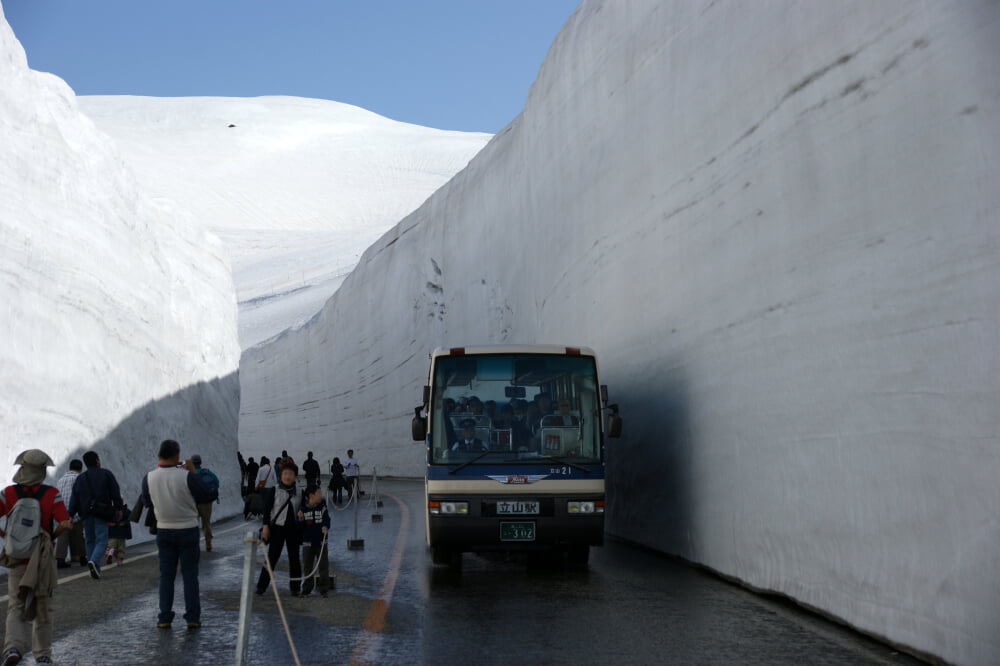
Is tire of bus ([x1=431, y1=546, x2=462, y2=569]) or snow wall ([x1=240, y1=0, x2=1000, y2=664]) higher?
snow wall ([x1=240, y1=0, x2=1000, y2=664])

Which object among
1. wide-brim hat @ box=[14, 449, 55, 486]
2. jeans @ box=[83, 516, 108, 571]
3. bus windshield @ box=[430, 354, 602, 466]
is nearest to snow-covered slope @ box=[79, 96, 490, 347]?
jeans @ box=[83, 516, 108, 571]

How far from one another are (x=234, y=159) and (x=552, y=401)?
147330 mm

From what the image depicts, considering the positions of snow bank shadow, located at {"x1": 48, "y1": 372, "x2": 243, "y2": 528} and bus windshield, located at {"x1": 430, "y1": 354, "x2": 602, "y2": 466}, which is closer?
bus windshield, located at {"x1": 430, "y1": 354, "x2": 602, "y2": 466}

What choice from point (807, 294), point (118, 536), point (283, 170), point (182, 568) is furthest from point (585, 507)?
point (283, 170)

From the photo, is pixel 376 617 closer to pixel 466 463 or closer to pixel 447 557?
pixel 466 463

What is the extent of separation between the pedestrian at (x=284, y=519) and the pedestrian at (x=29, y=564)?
9.47 feet

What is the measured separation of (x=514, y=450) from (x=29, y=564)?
17.3ft

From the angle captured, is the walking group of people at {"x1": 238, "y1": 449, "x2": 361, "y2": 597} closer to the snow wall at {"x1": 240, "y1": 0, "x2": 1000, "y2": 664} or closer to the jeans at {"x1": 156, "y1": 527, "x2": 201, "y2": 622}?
the jeans at {"x1": 156, "y1": 527, "x2": 201, "y2": 622}

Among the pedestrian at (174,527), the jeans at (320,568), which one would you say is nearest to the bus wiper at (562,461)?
the jeans at (320,568)

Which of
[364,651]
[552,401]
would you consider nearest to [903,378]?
[364,651]

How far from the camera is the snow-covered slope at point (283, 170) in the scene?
98.8m

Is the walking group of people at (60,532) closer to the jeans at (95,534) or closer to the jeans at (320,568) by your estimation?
the jeans at (95,534)

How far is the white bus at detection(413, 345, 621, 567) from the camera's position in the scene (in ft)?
34.3

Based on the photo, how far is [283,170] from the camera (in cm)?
14688
